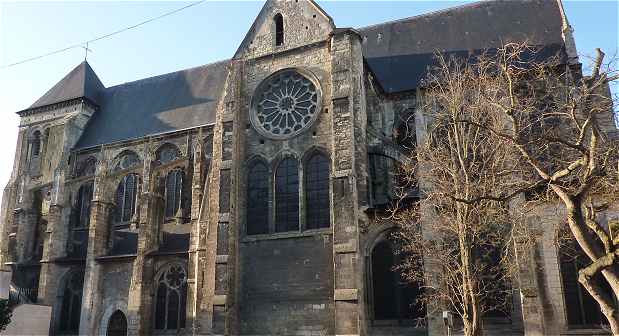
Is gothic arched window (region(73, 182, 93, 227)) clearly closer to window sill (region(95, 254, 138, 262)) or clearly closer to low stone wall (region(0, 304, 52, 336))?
window sill (region(95, 254, 138, 262))

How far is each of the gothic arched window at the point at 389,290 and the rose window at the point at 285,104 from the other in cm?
534

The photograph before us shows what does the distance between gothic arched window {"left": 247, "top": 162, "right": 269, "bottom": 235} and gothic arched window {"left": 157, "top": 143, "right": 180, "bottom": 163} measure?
8280 millimetres

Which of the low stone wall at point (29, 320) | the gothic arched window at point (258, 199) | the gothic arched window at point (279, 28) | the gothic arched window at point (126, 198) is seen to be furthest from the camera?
the gothic arched window at point (126, 198)

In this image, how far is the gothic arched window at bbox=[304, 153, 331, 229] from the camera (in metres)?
18.0

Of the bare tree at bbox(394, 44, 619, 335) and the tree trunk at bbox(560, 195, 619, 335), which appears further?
the bare tree at bbox(394, 44, 619, 335)

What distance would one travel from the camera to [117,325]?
22.3 m

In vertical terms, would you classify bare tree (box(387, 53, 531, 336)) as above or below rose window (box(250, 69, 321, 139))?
below

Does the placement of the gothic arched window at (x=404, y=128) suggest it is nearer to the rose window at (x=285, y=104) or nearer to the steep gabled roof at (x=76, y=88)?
the rose window at (x=285, y=104)

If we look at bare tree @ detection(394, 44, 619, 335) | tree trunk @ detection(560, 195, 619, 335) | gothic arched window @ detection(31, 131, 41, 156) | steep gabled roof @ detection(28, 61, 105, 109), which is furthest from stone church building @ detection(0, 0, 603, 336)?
tree trunk @ detection(560, 195, 619, 335)

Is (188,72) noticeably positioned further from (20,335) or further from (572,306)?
(572,306)

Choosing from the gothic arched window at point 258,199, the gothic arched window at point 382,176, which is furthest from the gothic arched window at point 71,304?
the gothic arched window at point 382,176

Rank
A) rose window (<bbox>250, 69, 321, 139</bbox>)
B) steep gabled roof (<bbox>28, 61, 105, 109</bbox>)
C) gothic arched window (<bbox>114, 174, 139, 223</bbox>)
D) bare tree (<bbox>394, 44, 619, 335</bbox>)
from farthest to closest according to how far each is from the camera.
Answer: steep gabled roof (<bbox>28, 61, 105, 109</bbox>) → gothic arched window (<bbox>114, 174, 139, 223</bbox>) → rose window (<bbox>250, 69, 321, 139</bbox>) → bare tree (<bbox>394, 44, 619, 335</bbox>)

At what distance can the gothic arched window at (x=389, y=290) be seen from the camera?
16469 millimetres

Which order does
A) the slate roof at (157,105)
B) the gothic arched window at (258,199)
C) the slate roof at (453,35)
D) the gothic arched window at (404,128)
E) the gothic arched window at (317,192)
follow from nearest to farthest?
the gothic arched window at (317,192) → the gothic arched window at (258,199) → the gothic arched window at (404,128) → the slate roof at (453,35) → the slate roof at (157,105)
